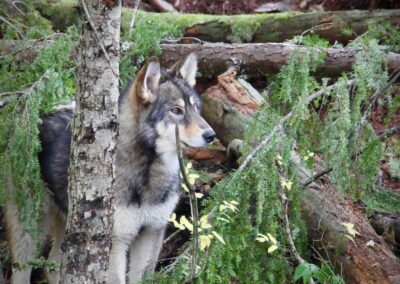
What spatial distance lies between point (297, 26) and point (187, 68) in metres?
3.76

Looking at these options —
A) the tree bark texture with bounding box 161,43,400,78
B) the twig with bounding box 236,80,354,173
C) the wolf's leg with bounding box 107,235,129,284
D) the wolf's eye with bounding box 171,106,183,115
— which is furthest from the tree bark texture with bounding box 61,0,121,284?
the tree bark texture with bounding box 161,43,400,78

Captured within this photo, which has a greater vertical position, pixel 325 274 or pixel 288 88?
pixel 288 88

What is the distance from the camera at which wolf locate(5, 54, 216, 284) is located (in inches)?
212

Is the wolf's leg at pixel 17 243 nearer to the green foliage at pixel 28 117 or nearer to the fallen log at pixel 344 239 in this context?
the green foliage at pixel 28 117

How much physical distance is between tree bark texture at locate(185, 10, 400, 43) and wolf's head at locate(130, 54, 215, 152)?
3775mm

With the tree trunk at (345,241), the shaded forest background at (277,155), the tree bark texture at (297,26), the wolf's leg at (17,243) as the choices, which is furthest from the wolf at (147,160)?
the tree bark texture at (297,26)

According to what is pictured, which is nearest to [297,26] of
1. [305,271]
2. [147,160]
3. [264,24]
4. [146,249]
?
[264,24]

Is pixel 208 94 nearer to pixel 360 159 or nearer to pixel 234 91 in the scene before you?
pixel 234 91

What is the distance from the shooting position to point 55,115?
6.29m

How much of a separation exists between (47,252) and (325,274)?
381 cm

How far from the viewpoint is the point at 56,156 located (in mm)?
5930

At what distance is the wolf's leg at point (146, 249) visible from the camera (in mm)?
5648

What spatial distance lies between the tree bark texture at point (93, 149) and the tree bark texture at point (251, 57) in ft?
9.80

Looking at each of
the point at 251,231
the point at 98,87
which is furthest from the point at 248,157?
the point at 98,87
